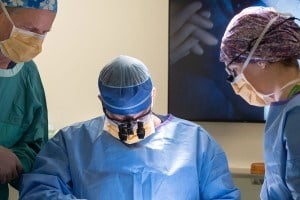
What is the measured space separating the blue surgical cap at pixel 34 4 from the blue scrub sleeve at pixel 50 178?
0.49 meters

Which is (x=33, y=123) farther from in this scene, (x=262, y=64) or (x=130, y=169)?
(x=262, y=64)

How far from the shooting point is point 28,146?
1.57m

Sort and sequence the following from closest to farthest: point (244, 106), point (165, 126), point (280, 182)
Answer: point (280, 182) < point (165, 126) < point (244, 106)

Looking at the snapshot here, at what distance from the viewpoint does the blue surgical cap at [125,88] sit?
54.6 inches

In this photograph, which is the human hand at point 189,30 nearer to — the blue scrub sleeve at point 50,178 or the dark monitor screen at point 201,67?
the dark monitor screen at point 201,67

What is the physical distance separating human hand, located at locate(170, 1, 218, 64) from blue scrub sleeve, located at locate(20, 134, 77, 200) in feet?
3.35

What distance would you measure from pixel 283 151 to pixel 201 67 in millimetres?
1095

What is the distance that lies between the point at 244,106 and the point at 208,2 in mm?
596

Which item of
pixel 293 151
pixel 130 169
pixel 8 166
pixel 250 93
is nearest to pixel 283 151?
pixel 293 151

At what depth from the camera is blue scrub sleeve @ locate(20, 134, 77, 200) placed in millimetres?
1362

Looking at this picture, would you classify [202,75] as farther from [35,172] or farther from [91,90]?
[35,172]

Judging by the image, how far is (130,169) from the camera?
1.42 meters

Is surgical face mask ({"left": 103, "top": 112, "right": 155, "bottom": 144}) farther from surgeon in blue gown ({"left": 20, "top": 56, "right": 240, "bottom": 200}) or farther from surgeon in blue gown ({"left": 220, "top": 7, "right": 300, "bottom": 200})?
surgeon in blue gown ({"left": 220, "top": 7, "right": 300, "bottom": 200})

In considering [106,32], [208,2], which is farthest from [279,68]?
[106,32]
